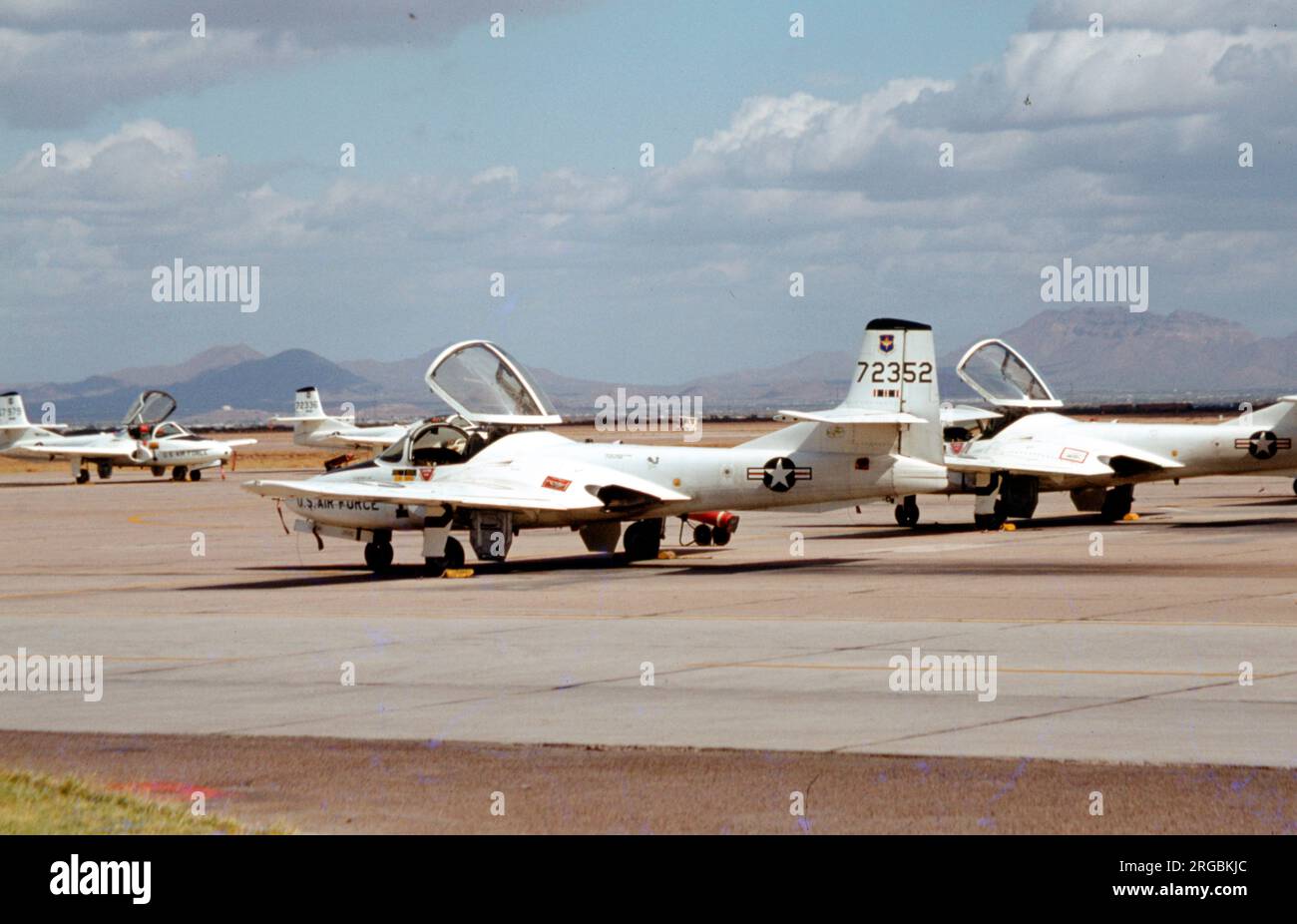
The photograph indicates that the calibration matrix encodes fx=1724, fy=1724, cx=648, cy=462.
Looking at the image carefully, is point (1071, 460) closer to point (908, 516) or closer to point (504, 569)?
point (908, 516)

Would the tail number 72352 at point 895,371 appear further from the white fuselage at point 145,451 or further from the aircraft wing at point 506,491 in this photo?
the white fuselage at point 145,451

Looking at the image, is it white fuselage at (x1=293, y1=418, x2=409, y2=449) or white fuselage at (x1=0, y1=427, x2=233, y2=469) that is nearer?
white fuselage at (x1=0, y1=427, x2=233, y2=469)

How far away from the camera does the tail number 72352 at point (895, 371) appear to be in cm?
2616

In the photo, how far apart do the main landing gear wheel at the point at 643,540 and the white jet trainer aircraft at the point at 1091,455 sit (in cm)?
867

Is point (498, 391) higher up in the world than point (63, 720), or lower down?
higher up

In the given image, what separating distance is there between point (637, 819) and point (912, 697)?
4719 mm

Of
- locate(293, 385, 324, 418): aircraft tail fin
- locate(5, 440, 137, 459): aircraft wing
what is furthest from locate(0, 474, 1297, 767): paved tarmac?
locate(293, 385, 324, 418): aircraft tail fin

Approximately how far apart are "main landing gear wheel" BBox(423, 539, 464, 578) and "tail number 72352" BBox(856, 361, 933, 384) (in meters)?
6.78

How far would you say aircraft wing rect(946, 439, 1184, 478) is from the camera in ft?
114

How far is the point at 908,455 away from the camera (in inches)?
1008

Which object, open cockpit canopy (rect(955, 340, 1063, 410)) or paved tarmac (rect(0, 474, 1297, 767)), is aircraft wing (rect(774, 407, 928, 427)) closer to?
paved tarmac (rect(0, 474, 1297, 767))
